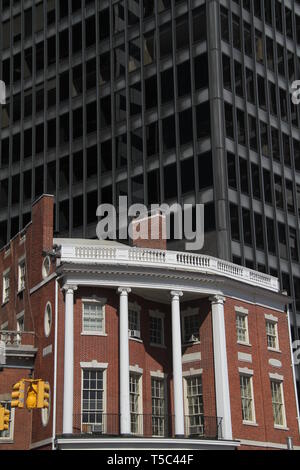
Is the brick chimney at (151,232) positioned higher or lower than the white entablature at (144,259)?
higher

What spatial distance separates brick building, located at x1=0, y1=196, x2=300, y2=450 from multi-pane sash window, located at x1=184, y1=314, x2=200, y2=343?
60 mm

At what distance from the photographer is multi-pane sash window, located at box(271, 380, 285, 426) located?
154ft

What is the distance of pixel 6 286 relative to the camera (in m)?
51.9

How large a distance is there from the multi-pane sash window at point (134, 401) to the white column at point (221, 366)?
4099 mm

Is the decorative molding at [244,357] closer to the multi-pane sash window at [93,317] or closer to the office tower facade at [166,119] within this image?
the multi-pane sash window at [93,317]

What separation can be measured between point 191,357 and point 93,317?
5951mm

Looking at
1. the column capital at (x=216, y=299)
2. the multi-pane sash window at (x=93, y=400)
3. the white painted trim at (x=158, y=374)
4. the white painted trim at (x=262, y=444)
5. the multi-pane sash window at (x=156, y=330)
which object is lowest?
the white painted trim at (x=262, y=444)

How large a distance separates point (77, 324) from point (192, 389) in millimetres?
7275

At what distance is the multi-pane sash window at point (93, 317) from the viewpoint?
4319 cm

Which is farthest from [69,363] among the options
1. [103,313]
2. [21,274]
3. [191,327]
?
[21,274]

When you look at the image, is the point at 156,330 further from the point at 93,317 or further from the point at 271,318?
the point at 271,318

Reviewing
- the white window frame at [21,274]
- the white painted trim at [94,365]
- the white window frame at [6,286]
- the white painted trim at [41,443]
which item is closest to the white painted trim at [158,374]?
the white painted trim at [94,365]

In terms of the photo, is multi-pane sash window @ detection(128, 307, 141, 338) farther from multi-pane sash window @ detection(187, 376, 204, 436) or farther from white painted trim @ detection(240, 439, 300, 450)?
white painted trim @ detection(240, 439, 300, 450)

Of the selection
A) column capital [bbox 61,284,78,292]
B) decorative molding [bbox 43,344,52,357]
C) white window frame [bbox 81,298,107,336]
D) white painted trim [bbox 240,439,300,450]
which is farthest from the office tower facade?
decorative molding [bbox 43,344,52,357]
